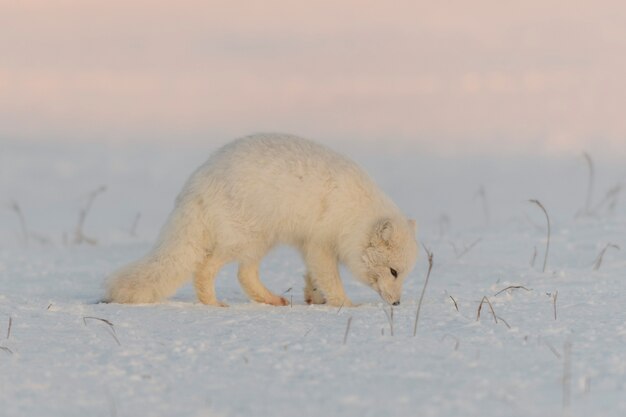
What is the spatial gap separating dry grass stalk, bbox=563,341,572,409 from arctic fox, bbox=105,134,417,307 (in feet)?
7.05

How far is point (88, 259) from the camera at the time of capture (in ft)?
26.0

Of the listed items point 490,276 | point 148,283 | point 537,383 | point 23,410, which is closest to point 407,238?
point 490,276

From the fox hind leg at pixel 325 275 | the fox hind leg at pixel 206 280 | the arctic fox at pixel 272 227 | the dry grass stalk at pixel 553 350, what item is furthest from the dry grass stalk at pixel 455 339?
the fox hind leg at pixel 206 280

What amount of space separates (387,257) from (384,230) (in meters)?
0.18

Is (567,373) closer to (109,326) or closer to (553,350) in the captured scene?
(553,350)

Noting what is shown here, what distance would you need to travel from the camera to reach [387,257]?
5.73 metres

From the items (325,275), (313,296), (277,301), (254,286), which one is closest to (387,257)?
(325,275)

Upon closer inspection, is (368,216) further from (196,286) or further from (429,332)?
(429,332)

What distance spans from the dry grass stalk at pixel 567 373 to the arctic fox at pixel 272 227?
2148mm

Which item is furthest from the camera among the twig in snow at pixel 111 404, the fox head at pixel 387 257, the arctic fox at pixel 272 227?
the fox head at pixel 387 257

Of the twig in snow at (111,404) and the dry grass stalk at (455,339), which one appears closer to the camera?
the twig in snow at (111,404)

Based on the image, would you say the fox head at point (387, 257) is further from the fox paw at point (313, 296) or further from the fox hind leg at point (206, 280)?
the fox hind leg at point (206, 280)

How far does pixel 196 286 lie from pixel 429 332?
2.00 metres

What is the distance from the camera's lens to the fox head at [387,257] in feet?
18.6
